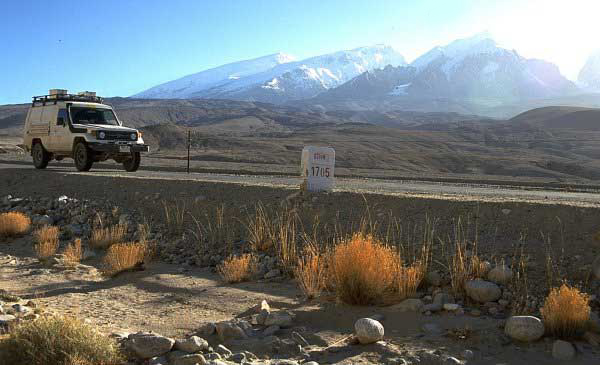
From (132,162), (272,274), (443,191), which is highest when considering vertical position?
(132,162)

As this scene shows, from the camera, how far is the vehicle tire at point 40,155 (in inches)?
729

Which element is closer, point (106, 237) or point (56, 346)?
point (56, 346)

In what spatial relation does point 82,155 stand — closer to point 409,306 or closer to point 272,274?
point 272,274

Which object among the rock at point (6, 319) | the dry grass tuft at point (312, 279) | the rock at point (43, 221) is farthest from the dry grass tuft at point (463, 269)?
the rock at point (43, 221)

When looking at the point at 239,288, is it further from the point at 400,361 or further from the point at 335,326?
the point at 400,361

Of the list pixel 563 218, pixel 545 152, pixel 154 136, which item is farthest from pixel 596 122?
pixel 563 218

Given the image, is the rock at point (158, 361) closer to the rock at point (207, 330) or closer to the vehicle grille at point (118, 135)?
the rock at point (207, 330)

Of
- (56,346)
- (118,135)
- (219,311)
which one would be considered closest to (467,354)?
(219,311)

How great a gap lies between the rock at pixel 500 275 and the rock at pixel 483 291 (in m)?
0.25

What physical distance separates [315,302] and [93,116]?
12821 millimetres

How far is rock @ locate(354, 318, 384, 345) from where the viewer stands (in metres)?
5.58

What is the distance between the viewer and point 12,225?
12.5 meters

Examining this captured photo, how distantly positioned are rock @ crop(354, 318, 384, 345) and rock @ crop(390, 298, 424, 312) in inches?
41.9

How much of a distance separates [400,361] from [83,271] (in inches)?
243
